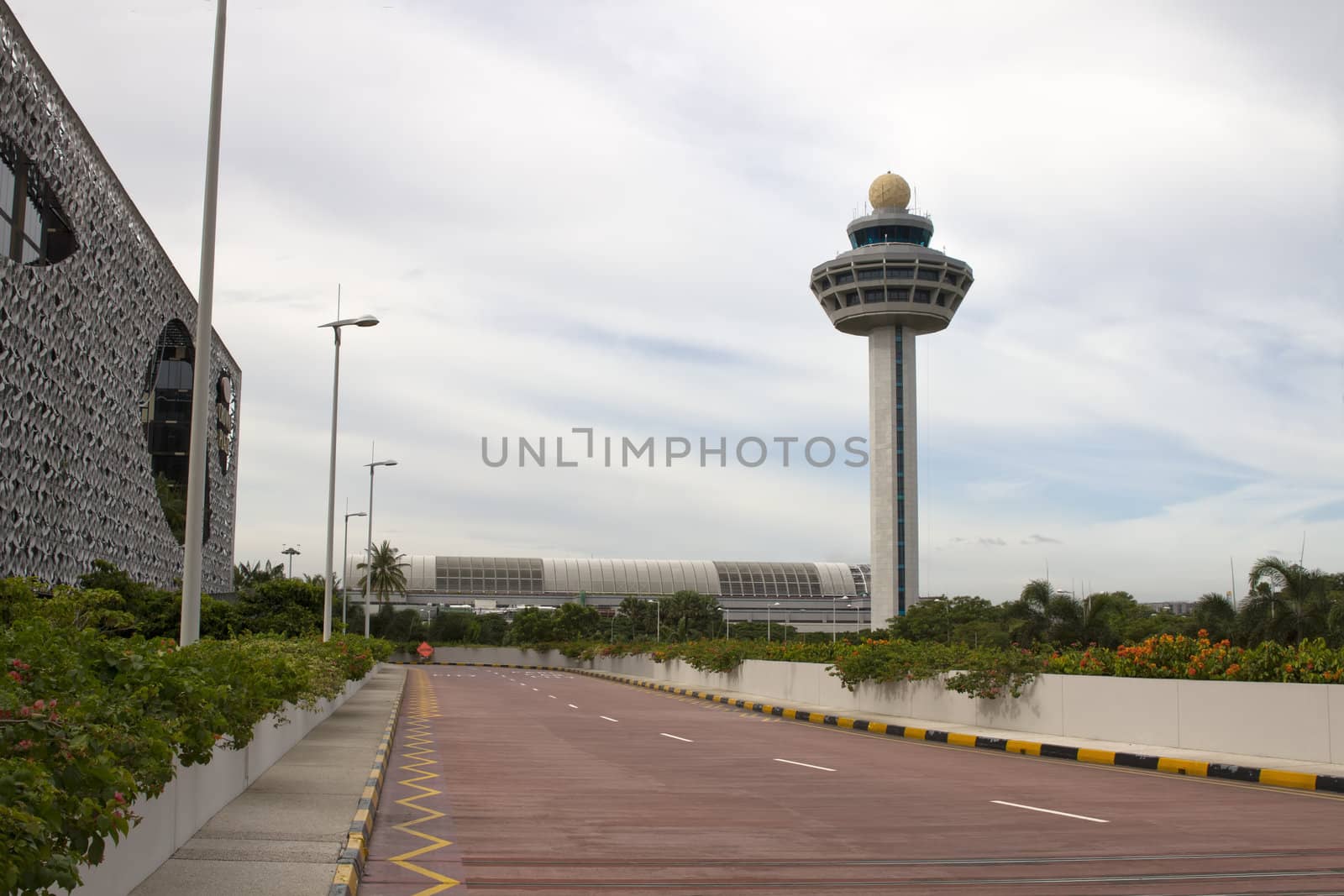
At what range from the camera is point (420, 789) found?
1456 cm

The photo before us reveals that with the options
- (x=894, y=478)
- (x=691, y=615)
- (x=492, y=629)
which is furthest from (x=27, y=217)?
Answer: (x=492, y=629)

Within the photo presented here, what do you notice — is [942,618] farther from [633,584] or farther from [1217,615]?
[633,584]

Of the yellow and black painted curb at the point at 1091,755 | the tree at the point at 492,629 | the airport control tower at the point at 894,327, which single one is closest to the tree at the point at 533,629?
the tree at the point at 492,629

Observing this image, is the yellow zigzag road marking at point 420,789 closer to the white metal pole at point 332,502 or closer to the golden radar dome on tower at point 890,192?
the white metal pole at point 332,502

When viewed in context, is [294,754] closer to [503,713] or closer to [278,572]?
[503,713]

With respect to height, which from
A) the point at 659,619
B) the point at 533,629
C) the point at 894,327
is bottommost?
the point at 533,629

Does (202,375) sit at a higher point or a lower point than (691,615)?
higher

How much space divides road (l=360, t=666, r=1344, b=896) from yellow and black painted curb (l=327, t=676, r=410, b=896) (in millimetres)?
158

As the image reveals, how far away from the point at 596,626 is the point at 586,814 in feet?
312

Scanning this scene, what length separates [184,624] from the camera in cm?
1366

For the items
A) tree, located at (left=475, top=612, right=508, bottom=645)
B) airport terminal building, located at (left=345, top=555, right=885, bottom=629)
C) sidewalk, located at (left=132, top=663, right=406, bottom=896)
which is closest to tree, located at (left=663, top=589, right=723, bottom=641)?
tree, located at (left=475, top=612, right=508, bottom=645)

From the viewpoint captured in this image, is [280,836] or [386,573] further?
[386,573]

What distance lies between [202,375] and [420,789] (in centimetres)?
575

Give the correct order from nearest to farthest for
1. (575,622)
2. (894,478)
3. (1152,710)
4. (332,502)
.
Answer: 1. (1152,710)
2. (332,502)
3. (894,478)
4. (575,622)
